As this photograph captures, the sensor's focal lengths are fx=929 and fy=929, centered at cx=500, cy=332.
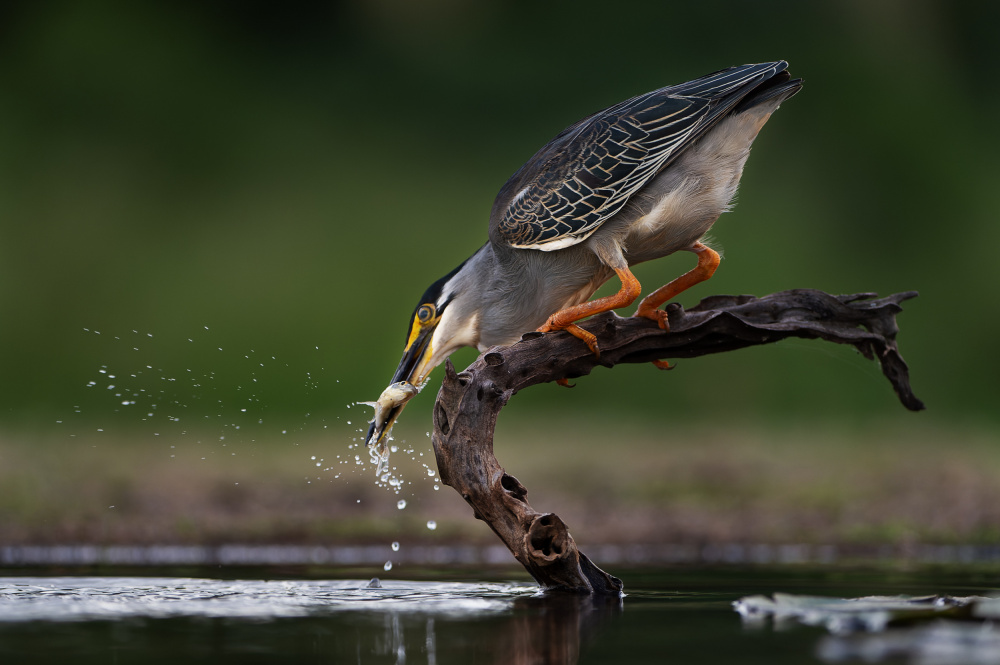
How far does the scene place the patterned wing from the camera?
5.12 meters

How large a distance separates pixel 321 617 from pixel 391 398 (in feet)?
4.96

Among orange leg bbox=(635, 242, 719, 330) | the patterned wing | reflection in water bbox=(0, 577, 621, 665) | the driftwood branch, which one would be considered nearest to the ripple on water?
reflection in water bbox=(0, 577, 621, 665)

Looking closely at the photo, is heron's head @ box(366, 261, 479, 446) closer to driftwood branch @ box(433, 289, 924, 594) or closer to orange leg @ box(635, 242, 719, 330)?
driftwood branch @ box(433, 289, 924, 594)

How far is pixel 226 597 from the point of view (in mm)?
4527

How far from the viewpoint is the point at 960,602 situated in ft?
12.4

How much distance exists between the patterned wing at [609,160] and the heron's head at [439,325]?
0.41 metres

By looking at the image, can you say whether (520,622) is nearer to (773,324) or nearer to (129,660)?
(129,660)

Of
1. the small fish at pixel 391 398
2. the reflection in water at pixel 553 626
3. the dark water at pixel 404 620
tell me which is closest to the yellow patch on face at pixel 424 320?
the small fish at pixel 391 398

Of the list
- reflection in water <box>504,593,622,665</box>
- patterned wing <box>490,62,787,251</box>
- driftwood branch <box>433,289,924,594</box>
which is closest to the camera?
reflection in water <box>504,593,622,665</box>

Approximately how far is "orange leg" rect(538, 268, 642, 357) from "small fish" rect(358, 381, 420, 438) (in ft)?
2.94

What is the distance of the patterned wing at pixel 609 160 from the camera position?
5121mm

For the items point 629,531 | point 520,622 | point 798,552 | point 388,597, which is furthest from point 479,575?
point 798,552

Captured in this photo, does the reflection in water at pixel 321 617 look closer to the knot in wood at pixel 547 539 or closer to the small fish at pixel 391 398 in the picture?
the knot in wood at pixel 547 539

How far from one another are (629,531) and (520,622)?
4.57m
